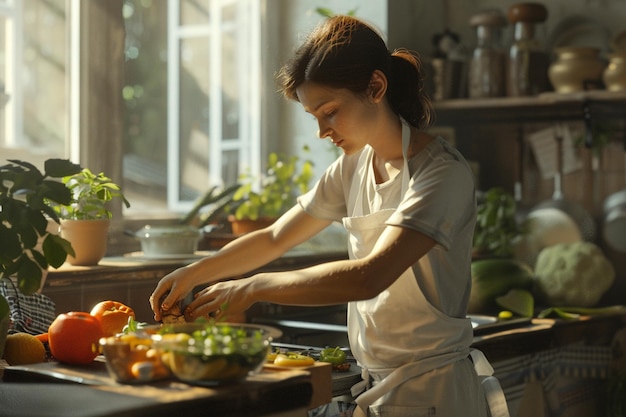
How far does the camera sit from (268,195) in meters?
3.39

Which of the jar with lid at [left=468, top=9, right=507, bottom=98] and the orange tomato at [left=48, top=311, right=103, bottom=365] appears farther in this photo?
the jar with lid at [left=468, top=9, right=507, bottom=98]

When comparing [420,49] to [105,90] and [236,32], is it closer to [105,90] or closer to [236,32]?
[236,32]

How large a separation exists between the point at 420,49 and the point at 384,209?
2033 millimetres

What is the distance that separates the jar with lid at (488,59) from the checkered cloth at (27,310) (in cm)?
198

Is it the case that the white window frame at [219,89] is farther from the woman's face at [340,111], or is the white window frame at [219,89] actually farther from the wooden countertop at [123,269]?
the woman's face at [340,111]

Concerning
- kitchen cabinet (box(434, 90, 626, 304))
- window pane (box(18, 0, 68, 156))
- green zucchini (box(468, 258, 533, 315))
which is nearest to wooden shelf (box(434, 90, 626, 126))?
kitchen cabinet (box(434, 90, 626, 304))

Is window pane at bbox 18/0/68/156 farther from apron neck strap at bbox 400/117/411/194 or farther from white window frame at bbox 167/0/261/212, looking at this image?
A: apron neck strap at bbox 400/117/411/194

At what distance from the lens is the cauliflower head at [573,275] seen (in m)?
3.27

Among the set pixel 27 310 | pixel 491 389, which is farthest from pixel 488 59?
pixel 27 310

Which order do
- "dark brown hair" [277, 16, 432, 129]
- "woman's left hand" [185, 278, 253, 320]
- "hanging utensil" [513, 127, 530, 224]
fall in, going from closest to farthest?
"woman's left hand" [185, 278, 253, 320], "dark brown hair" [277, 16, 432, 129], "hanging utensil" [513, 127, 530, 224]

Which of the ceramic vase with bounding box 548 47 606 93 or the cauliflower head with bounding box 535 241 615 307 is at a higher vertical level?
the ceramic vase with bounding box 548 47 606 93

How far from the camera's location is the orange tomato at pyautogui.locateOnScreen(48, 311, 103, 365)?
5.82 ft

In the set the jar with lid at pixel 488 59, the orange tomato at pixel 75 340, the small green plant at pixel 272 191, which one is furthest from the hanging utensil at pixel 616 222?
the orange tomato at pixel 75 340

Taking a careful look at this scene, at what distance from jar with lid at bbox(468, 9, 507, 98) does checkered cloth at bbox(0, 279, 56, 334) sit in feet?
6.51
